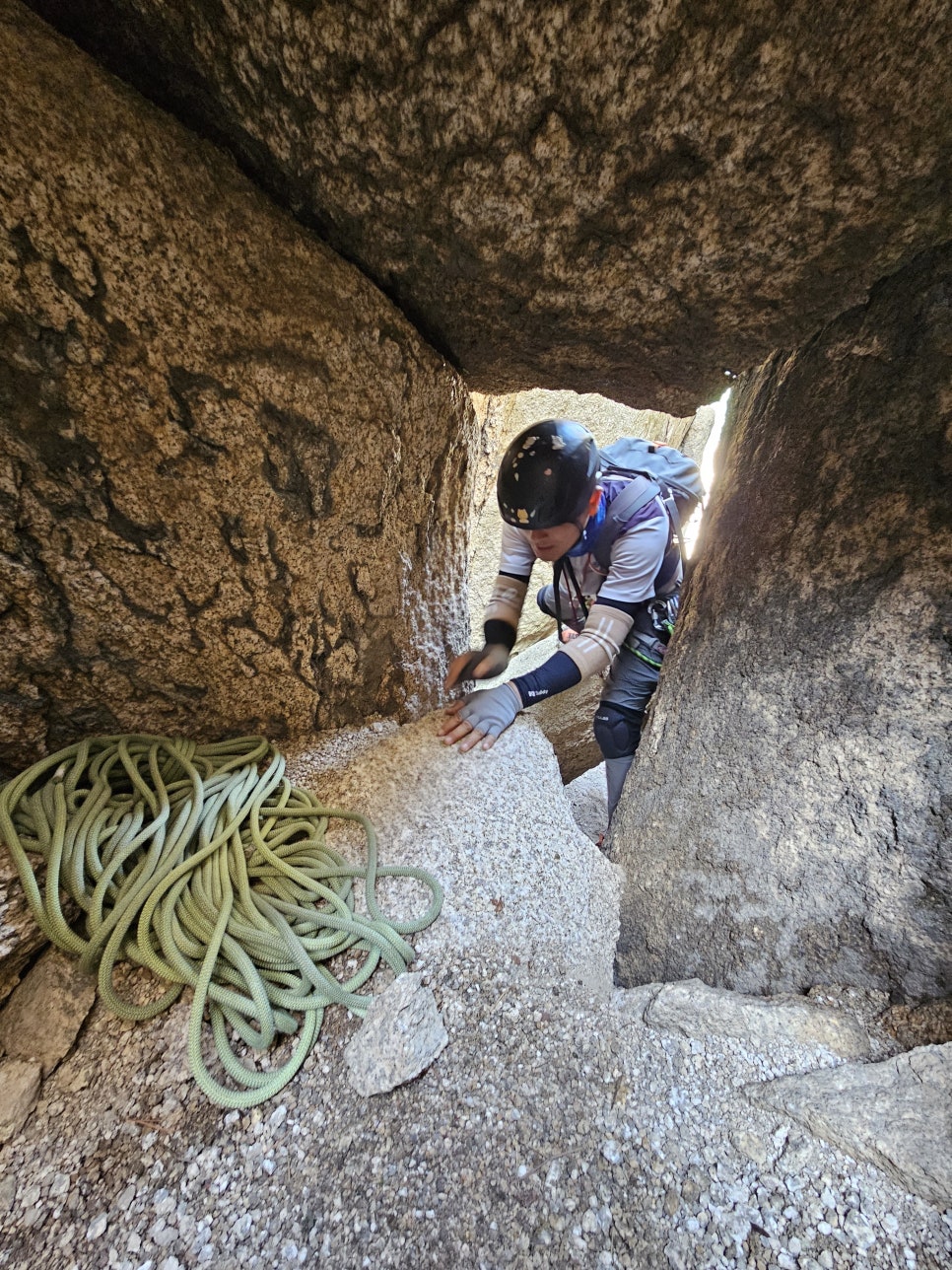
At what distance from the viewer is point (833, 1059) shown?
85 centimetres

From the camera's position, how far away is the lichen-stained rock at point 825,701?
3.10 ft

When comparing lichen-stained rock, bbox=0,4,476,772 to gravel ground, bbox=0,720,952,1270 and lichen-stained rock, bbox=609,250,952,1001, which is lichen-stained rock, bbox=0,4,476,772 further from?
lichen-stained rock, bbox=609,250,952,1001

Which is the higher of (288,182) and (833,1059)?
(288,182)

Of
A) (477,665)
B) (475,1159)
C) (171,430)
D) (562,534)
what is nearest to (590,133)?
(171,430)

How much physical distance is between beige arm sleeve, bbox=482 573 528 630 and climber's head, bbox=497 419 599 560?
1.62 ft

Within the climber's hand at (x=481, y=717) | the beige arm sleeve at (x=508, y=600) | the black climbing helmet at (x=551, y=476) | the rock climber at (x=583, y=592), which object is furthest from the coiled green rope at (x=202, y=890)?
the beige arm sleeve at (x=508, y=600)

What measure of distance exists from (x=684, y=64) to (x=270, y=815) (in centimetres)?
155

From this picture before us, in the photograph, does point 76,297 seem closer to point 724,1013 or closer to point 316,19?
point 316,19

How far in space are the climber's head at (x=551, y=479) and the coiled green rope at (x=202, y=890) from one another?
1.14 meters

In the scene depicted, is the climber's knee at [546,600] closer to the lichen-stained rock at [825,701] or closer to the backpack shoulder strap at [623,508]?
the backpack shoulder strap at [623,508]

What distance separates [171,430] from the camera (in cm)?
98

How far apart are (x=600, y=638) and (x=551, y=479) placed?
1.89 ft

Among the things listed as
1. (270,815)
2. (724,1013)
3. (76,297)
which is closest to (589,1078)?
(724,1013)

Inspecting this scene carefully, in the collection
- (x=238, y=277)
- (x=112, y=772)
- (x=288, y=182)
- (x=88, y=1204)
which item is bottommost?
(x=88, y=1204)
